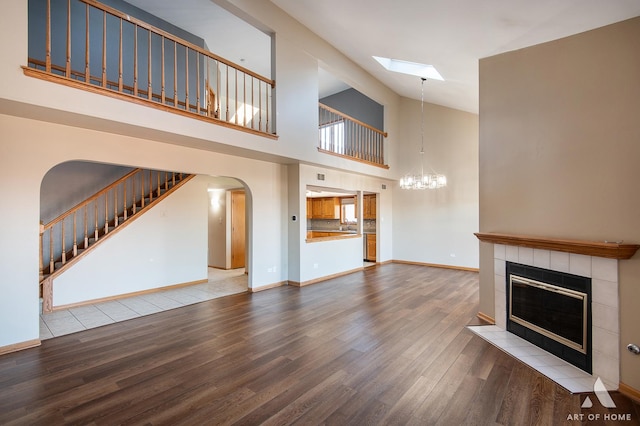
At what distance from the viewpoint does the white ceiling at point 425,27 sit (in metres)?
2.85

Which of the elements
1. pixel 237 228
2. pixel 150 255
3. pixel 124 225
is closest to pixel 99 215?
pixel 124 225

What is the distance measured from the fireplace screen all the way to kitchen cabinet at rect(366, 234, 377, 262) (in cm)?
529

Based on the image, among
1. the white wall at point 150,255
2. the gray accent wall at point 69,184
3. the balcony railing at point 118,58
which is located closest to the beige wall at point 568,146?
the balcony railing at point 118,58

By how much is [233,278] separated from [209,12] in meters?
5.38

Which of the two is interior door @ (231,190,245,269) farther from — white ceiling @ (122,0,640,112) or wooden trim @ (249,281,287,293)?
white ceiling @ (122,0,640,112)

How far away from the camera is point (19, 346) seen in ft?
10.1

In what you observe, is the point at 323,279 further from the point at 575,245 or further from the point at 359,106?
the point at 359,106

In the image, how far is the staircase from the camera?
15.1ft

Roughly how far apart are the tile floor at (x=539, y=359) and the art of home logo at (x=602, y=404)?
4cm

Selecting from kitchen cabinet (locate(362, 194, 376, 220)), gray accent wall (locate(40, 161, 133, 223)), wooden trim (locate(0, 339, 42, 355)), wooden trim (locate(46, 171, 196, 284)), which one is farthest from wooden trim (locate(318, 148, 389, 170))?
wooden trim (locate(0, 339, 42, 355))

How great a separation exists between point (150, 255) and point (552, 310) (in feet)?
19.9

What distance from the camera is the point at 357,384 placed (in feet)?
8.07

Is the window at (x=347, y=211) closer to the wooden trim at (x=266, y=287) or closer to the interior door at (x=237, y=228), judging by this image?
the interior door at (x=237, y=228)

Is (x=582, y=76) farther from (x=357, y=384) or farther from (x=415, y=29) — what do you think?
(x=357, y=384)
